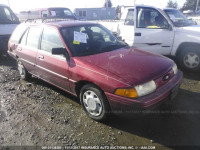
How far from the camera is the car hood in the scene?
2.68 m

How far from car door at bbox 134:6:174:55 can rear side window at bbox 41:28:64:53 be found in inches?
108

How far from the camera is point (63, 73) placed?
338 cm

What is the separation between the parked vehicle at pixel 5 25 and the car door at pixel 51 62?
3720 millimetres

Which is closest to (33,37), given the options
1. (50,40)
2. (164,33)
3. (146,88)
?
(50,40)

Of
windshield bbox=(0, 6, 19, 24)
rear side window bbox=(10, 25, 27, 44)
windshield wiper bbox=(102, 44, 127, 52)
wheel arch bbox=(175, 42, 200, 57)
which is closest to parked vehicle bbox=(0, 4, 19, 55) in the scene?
windshield bbox=(0, 6, 19, 24)

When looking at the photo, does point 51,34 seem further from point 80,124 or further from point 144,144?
point 144,144

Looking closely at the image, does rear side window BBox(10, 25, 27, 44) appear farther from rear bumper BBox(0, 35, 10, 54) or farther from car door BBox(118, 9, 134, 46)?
car door BBox(118, 9, 134, 46)

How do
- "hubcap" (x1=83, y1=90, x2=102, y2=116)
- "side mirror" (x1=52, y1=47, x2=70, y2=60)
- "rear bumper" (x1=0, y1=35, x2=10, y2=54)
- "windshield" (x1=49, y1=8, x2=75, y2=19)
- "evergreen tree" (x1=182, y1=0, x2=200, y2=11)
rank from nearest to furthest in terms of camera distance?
"hubcap" (x1=83, y1=90, x2=102, y2=116) → "side mirror" (x1=52, y1=47, x2=70, y2=60) → "rear bumper" (x1=0, y1=35, x2=10, y2=54) → "windshield" (x1=49, y1=8, x2=75, y2=19) → "evergreen tree" (x1=182, y1=0, x2=200, y2=11)

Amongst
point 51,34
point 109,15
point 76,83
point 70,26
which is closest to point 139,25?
point 70,26

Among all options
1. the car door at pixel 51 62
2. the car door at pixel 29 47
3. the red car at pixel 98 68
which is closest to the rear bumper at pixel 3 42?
the car door at pixel 29 47

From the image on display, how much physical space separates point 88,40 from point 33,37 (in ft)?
4.68

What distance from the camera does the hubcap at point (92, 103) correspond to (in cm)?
300

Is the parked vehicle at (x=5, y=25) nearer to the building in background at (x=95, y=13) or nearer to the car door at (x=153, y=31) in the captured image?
the car door at (x=153, y=31)

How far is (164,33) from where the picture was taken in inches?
207
